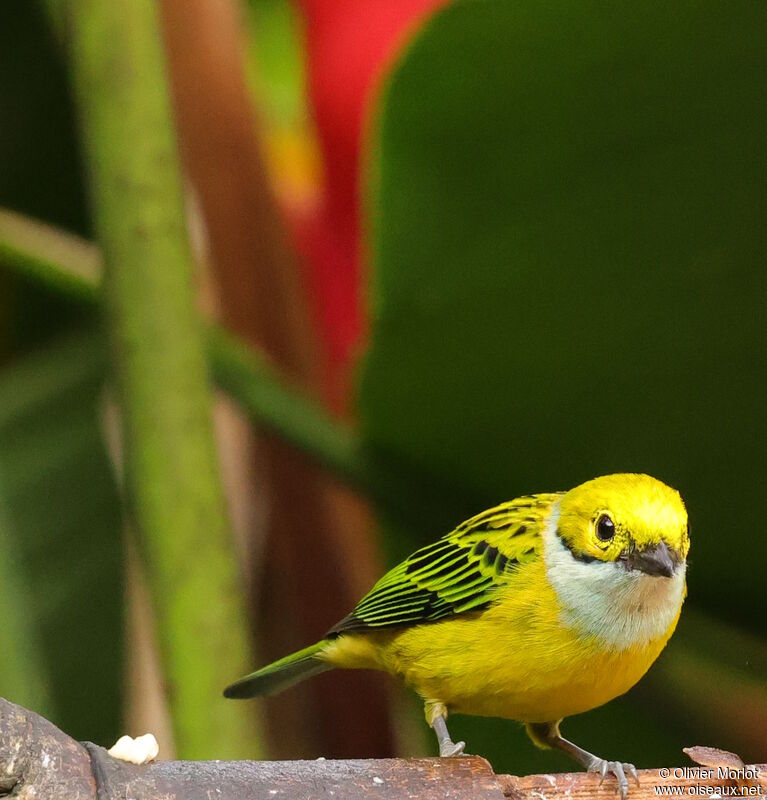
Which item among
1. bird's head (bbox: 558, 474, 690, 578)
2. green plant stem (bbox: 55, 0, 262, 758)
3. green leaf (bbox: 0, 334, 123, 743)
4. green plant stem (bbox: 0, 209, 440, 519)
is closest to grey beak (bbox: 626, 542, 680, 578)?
bird's head (bbox: 558, 474, 690, 578)

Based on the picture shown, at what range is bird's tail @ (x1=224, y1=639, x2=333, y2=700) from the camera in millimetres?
1031

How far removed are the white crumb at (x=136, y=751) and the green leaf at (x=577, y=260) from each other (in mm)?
750

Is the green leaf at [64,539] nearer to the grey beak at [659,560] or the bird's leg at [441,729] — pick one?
the bird's leg at [441,729]

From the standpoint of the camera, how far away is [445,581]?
40.4 inches

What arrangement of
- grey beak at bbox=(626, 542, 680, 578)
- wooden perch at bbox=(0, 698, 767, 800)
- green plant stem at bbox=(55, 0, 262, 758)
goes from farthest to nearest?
green plant stem at bbox=(55, 0, 262, 758)
grey beak at bbox=(626, 542, 680, 578)
wooden perch at bbox=(0, 698, 767, 800)

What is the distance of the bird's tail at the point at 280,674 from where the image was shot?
1.03 meters

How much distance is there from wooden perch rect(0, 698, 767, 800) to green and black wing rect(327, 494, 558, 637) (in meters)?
0.17

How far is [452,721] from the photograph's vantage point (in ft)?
5.16

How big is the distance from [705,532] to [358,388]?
49 centimetres

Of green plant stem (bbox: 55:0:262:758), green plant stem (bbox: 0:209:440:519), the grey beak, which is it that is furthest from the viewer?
green plant stem (bbox: 0:209:440:519)

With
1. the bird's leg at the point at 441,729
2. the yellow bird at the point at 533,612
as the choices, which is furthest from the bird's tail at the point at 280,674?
the bird's leg at the point at 441,729

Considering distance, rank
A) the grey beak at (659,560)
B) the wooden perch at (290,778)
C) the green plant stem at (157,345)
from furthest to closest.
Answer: the green plant stem at (157,345), the grey beak at (659,560), the wooden perch at (290,778)

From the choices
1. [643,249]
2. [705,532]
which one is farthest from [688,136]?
[705,532]

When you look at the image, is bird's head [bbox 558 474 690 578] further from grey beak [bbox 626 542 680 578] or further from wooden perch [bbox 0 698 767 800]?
wooden perch [bbox 0 698 767 800]
